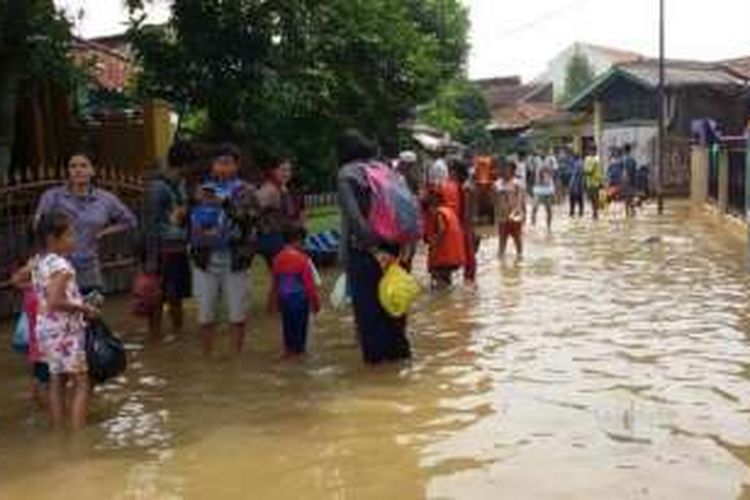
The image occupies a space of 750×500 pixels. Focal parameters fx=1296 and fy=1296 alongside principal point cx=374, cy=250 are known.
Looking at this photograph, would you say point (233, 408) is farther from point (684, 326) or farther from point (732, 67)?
point (732, 67)

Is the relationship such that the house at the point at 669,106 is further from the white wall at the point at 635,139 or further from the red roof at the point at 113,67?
the red roof at the point at 113,67

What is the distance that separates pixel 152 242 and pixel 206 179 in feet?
4.35

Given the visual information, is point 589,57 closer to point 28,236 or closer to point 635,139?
point 635,139

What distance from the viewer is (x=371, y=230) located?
8.84 m

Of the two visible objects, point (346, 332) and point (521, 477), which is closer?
point (521, 477)

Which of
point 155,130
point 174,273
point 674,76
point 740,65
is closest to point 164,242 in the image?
point 174,273

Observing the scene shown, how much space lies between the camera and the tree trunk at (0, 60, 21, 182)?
1394 cm

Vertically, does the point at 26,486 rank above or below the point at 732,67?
below

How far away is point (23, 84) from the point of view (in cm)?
1584

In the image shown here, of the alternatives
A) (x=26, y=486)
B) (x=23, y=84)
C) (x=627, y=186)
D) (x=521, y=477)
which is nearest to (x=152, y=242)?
(x=26, y=486)

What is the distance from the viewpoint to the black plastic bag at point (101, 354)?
24.8ft

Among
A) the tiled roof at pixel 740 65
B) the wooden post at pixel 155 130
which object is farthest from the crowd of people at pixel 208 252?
the tiled roof at pixel 740 65

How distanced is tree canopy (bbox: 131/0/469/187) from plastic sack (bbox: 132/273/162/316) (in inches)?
293

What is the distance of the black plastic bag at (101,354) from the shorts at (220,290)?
157 cm
